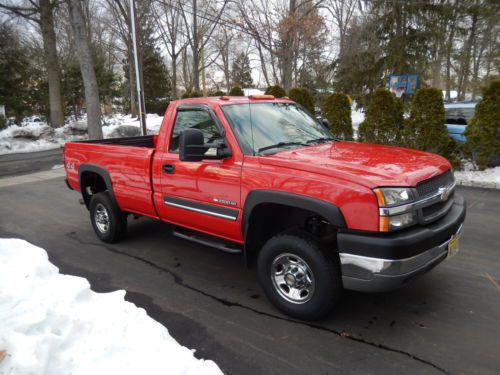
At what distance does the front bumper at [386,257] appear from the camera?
2762mm

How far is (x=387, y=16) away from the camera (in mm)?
19656

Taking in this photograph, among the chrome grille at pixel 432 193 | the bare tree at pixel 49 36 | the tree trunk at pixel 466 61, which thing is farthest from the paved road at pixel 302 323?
the tree trunk at pixel 466 61

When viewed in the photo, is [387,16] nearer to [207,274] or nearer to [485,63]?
[485,63]

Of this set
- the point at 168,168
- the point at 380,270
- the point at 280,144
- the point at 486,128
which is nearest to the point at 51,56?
the point at 168,168

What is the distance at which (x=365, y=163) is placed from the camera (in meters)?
3.17

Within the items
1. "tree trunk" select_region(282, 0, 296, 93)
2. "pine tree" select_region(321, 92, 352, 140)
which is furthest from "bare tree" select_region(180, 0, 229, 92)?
"pine tree" select_region(321, 92, 352, 140)

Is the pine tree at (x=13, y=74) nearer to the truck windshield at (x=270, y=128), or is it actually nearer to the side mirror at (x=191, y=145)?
the truck windshield at (x=270, y=128)

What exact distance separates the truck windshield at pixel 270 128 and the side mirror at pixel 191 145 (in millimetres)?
374

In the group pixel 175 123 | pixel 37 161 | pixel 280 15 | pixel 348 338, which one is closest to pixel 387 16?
pixel 280 15

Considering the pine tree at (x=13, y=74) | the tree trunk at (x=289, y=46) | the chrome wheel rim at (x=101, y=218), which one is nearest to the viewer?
the chrome wheel rim at (x=101, y=218)

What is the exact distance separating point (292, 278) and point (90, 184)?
3.90 metres

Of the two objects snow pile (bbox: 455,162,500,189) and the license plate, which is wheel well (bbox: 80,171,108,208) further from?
snow pile (bbox: 455,162,500,189)

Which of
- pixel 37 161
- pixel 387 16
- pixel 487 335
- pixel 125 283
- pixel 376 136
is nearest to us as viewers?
pixel 487 335

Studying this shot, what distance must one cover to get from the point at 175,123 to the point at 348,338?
9.39ft
